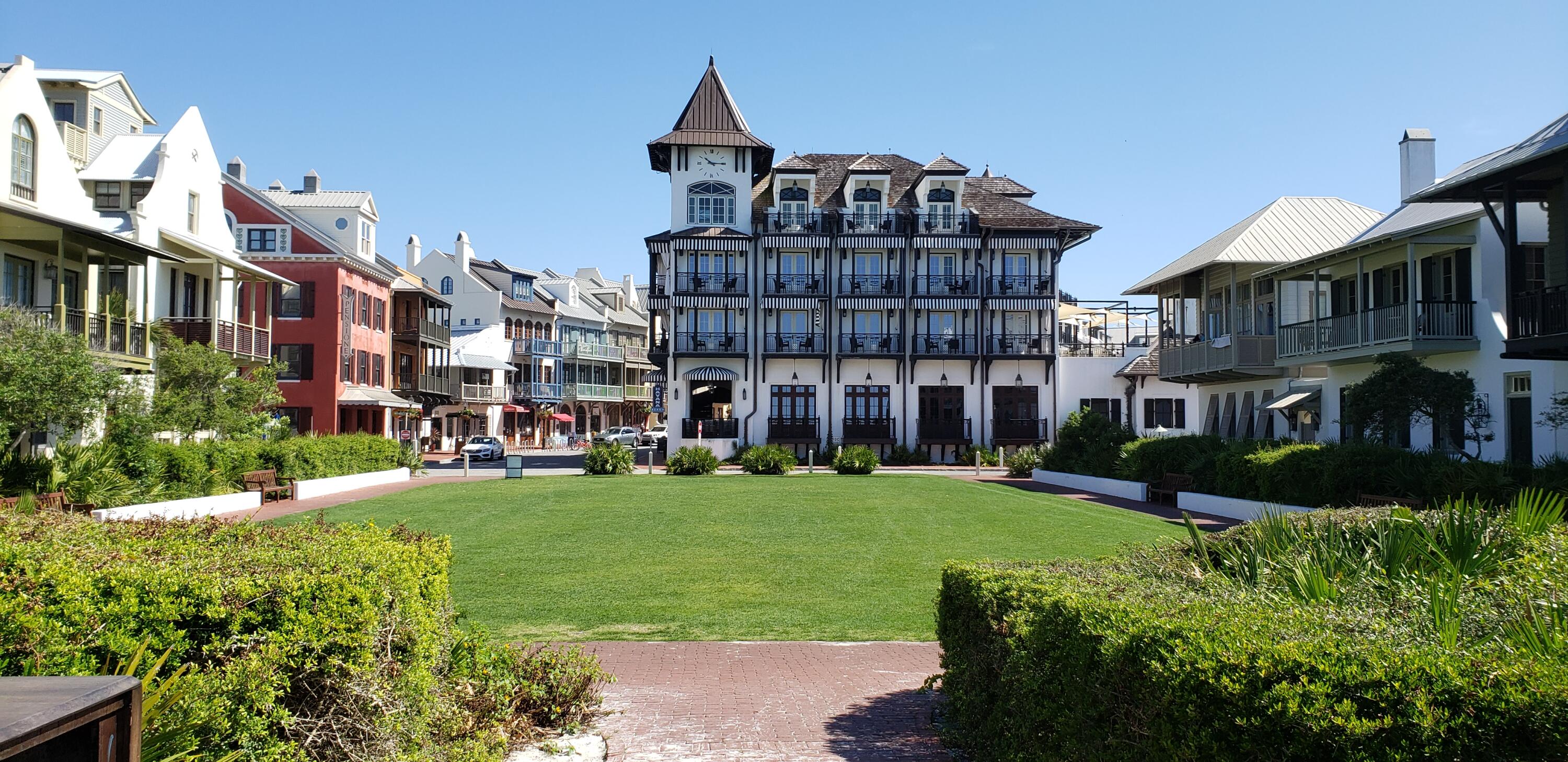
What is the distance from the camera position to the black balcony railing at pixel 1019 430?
173 ft

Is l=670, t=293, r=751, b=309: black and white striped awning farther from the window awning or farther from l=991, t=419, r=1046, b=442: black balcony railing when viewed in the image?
the window awning

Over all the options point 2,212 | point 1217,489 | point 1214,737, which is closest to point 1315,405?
point 1217,489

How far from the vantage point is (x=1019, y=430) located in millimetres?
53031

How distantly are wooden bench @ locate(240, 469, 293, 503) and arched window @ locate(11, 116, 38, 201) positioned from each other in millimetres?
9485

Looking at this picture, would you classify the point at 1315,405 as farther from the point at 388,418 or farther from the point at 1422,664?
the point at 388,418

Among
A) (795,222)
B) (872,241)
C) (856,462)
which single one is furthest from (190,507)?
(872,241)

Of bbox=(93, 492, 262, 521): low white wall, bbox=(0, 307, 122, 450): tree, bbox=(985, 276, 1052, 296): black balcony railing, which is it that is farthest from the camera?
bbox=(985, 276, 1052, 296): black balcony railing

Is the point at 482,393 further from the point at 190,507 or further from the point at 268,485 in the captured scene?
the point at 190,507

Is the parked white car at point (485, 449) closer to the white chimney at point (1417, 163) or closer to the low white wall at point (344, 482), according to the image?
the low white wall at point (344, 482)

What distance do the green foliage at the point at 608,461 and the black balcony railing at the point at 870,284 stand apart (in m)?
17.5

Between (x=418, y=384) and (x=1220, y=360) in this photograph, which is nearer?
(x=1220, y=360)

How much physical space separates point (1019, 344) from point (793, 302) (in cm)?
1139

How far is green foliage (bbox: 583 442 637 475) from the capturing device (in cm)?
3881

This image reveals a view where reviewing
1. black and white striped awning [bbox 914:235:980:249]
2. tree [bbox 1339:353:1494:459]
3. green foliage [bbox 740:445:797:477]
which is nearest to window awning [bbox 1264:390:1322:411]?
tree [bbox 1339:353:1494:459]
